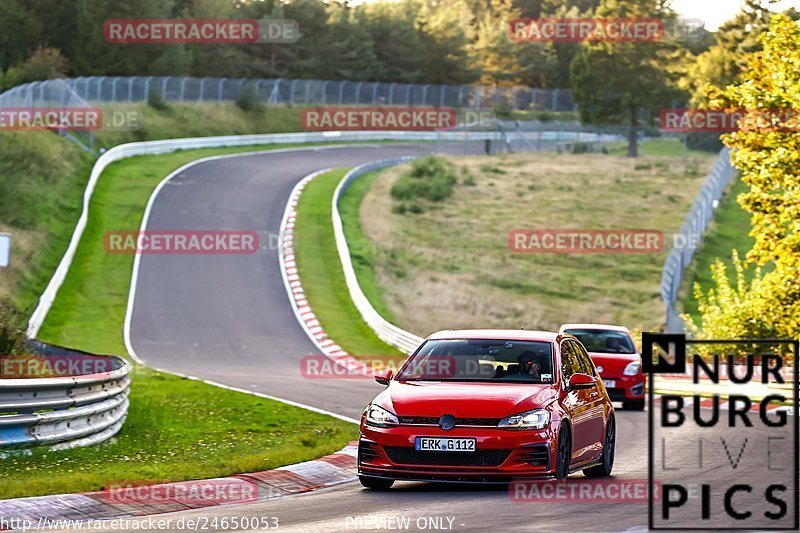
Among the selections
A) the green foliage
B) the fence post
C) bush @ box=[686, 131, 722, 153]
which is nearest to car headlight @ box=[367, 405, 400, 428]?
the green foliage

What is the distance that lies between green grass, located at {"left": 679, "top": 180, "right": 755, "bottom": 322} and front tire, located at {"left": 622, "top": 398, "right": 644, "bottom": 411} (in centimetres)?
2320

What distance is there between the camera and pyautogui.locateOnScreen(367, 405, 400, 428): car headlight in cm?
1187

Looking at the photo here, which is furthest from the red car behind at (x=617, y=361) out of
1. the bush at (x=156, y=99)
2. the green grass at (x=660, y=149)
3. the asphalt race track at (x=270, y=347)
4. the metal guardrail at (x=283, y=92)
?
the green grass at (x=660, y=149)

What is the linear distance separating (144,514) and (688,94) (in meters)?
97.0

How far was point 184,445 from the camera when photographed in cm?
1533

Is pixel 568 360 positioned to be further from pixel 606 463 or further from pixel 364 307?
pixel 364 307

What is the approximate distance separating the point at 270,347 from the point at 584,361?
20.2m

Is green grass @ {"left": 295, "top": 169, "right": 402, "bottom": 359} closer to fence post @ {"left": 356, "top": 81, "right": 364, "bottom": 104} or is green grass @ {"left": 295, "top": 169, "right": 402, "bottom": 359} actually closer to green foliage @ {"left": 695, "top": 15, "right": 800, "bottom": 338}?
green foliage @ {"left": 695, "top": 15, "right": 800, "bottom": 338}

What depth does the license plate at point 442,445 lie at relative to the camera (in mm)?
11602

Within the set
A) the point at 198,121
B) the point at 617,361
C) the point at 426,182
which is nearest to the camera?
the point at 617,361

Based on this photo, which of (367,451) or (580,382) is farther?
(580,382)

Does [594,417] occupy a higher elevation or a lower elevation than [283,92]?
lower

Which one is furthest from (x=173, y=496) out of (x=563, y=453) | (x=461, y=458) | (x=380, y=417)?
(x=563, y=453)

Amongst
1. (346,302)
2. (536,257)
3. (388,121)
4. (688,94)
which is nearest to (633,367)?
(346,302)
